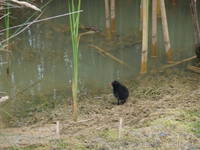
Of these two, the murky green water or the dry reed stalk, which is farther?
the dry reed stalk

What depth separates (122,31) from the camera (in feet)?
30.7

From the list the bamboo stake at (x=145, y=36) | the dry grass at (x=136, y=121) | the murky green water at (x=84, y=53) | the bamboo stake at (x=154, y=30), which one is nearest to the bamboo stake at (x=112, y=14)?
the murky green water at (x=84, y=53)

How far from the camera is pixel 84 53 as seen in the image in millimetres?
8367

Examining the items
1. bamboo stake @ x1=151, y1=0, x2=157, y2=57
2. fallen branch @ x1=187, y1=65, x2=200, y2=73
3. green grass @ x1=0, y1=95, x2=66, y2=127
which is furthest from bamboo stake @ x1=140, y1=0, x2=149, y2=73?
green grass @ x1=0, y1=95, x2=66, y2=127

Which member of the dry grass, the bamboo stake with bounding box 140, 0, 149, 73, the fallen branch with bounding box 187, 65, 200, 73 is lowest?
the dry grass

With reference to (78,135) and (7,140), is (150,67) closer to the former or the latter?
(78,135)

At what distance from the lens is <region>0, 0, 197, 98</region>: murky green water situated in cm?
724

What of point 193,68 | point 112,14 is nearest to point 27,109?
point 193,68

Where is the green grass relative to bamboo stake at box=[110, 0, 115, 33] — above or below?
below

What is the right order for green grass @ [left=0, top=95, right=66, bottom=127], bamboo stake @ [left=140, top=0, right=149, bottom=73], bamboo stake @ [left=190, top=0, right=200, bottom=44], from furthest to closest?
bamboo stake @ [left=190, top=0, right=200, bottom=44] < bamboo stake @ [left=140, top=0, right=149, bottom=73] < green grass @ [left=0, top=95, right=66, bottom=127]

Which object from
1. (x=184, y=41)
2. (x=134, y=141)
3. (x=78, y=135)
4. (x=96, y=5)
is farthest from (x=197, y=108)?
(x=96, y=5)

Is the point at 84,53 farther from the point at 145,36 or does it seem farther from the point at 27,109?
the point at 27,109

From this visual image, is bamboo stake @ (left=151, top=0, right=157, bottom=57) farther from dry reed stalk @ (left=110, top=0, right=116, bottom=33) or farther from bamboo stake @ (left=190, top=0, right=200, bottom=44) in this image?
dry reed stalk @ (left=110, top=0, right=116, bottom=33)

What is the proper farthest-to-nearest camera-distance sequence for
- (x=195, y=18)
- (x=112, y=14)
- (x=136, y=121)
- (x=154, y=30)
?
1. (x=112, y=14)
2. (x=154, y=30)
3. (x=195, y=18)
4. (x=136, y=121)
